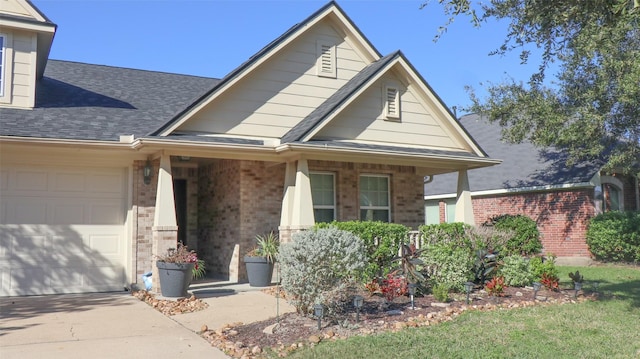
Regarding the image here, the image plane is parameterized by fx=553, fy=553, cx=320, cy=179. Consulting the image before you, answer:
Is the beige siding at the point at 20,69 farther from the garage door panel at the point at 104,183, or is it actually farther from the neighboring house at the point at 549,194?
the neighboring house at the point at 549,194

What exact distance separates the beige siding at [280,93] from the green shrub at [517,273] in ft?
19.0

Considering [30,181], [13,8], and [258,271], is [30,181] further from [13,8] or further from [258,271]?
[258,271]

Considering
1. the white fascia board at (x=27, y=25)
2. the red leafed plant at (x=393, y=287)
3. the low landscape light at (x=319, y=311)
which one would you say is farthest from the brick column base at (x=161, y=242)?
the white fascia board at (x=27, y=25)

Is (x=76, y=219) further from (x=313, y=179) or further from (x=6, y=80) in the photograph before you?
(x=313, y=179)

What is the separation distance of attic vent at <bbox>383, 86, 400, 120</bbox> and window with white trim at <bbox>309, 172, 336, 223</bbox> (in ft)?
6.87

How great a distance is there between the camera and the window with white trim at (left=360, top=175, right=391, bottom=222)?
14.3 m

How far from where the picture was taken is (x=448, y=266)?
10.6 metres

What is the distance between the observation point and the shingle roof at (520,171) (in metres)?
19.7

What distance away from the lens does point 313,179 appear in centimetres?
1368

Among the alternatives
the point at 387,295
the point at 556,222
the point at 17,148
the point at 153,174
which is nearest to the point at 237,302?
the point at 387,295

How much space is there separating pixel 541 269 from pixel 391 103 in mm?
5316

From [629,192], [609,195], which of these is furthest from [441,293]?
[629,192]

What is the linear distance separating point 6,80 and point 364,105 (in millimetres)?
8009

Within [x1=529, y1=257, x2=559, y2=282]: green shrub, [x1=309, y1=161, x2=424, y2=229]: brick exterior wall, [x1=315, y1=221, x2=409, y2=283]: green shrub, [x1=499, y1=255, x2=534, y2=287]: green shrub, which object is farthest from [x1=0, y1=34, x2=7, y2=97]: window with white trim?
[x1=529, y1=257, x2=559, y2=282]: green shrub
